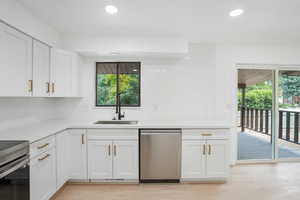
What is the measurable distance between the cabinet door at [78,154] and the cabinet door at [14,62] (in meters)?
0.92

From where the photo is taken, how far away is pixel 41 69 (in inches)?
96.6

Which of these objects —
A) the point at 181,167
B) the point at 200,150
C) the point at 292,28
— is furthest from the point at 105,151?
the point at 292,28

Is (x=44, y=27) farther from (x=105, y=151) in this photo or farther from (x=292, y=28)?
(x=292, y=28)

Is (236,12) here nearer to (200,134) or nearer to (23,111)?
(200,134)

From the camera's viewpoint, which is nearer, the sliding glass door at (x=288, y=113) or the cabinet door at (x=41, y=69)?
the cabinet door at (x=41, y=69)

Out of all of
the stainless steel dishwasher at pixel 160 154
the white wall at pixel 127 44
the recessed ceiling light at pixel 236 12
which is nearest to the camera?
the recessed ceiling light at pixel 236 12

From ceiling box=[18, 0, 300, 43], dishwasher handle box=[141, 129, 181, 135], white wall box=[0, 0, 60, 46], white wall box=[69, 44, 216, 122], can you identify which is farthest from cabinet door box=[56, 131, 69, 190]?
ceiling box=[18, 0, 300, 43]

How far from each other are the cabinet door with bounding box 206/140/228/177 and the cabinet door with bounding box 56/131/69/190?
2.19m

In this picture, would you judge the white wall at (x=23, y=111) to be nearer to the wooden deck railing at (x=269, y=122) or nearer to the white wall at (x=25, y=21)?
the white wall at (x=25, y=21)

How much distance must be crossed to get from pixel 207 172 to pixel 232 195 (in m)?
0.44

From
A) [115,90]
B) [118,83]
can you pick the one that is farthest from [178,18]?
[115,90]

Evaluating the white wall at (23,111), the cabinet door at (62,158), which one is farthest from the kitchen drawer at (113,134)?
the white wall at (23,111)

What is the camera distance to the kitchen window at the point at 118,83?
3.48 metres

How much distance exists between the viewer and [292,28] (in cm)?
285
